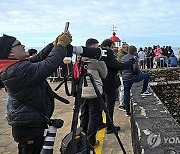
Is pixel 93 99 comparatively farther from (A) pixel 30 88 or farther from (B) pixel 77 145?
(A) pixel 30 88

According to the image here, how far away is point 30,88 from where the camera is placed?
281cm

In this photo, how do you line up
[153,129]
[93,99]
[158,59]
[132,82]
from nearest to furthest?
[153,129], [93,99], [132,82], [158,59]

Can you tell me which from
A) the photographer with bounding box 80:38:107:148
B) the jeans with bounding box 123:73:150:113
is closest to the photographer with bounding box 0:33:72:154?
the photographer with bounding box 80:38:107:148

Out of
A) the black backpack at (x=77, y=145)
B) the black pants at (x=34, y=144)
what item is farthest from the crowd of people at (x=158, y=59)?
the black pants at (x=34, y=144)

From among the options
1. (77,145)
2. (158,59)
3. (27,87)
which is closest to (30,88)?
(27,87)

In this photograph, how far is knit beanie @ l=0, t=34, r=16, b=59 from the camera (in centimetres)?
279

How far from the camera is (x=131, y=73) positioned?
6.90 meters

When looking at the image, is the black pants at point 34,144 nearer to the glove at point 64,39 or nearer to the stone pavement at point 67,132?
the glove at point 64,39

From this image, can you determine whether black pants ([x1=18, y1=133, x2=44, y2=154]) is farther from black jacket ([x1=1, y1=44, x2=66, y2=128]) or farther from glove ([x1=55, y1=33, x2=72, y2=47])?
glove ([x1=55, y1=33, x2=72, y2=47])

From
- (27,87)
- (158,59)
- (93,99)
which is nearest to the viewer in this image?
(27,87)

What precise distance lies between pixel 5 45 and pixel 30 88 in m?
0.48

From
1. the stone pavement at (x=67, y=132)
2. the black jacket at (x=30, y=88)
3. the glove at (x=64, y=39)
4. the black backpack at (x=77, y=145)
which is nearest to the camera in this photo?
the black jacket at (x=30, y=88)

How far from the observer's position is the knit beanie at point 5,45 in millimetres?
2789

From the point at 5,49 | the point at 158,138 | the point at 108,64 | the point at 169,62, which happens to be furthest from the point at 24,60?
the point at 169,62
